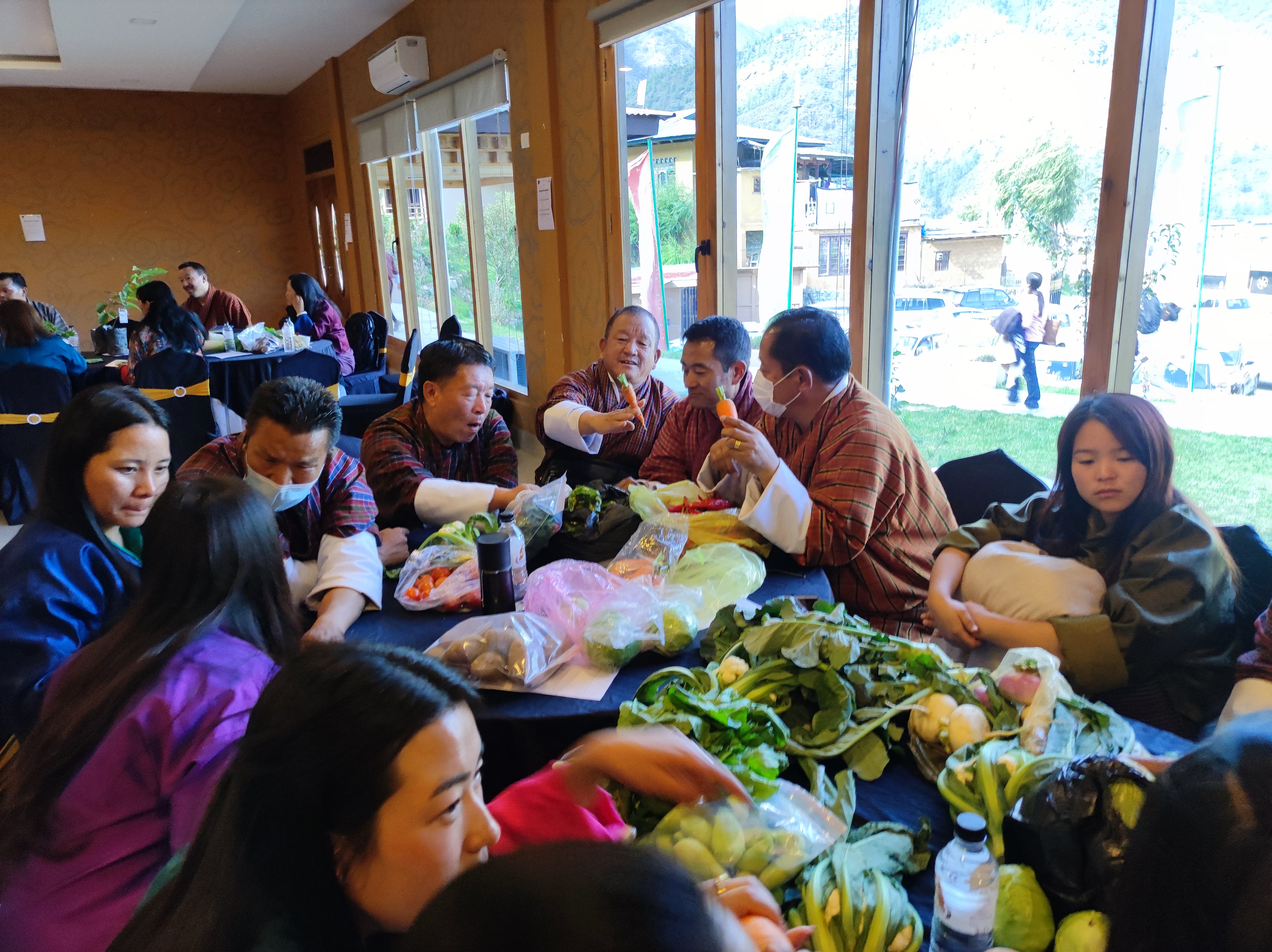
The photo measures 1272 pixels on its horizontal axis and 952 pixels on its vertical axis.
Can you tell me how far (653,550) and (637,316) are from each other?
4.65 feet

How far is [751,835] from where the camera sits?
97 cm

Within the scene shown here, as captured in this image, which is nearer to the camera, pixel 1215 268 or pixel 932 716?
pixel 932 716

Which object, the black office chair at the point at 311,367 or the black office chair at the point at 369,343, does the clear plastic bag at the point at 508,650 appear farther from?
the black office chair at the point at 369,343

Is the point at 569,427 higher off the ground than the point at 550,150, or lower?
lower

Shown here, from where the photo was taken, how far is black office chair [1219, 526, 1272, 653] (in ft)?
5.09

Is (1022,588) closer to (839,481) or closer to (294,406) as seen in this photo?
(839,481)

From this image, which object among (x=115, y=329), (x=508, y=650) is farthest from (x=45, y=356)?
(x=508, y=650)

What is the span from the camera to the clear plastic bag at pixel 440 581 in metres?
1.72

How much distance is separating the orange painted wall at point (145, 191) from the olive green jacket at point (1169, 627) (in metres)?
9.64

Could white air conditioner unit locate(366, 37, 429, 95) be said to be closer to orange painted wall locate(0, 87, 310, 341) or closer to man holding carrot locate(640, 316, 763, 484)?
orange painted wall locate(0, 87, 310, 341)

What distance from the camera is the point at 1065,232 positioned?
2.44 meters

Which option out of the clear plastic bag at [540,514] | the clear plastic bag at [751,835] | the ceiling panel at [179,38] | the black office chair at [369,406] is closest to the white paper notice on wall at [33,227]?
the ceiling panel at [179,38]

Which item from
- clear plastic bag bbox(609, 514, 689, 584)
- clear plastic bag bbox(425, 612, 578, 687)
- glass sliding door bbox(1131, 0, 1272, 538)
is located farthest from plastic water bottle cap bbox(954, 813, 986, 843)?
glass sliding door bbox(1131, 0, 1272, 538)

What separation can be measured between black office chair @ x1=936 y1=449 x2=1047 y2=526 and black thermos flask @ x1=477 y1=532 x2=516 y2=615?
1.24 meters
